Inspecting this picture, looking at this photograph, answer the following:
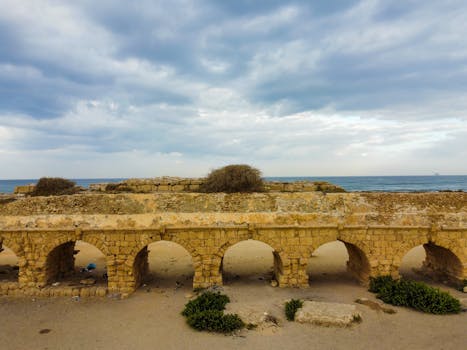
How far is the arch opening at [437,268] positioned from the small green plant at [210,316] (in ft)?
25.6

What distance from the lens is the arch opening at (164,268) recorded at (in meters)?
12.0

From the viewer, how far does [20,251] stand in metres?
10.8

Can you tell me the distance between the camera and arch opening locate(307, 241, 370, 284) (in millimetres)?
11562

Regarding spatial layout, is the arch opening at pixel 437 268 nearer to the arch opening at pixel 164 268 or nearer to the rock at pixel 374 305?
the rock at pixel 374 305

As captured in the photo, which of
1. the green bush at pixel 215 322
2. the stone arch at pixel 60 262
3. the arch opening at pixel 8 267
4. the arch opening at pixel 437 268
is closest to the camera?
the green bush at pixel 215 322

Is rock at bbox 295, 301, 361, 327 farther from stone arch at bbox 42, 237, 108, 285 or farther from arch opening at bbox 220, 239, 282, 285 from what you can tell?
stone arch at bbox 42, 237, 108, 285

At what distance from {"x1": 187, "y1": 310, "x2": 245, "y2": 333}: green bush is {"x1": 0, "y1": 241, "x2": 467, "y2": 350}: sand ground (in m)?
0.22

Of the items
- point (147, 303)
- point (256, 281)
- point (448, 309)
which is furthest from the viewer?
point (256, 281)

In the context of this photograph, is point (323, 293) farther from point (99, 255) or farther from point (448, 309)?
point (99, 255)

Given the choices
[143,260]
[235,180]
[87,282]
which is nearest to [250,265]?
[235,180]

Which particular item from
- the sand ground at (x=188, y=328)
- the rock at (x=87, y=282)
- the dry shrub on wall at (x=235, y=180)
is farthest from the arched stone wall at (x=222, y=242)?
the dry shrub on wall at (x=235, y=180)

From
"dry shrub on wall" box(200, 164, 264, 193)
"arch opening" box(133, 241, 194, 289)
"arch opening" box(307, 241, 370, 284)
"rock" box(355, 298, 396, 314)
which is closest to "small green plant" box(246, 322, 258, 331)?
"rock" box(355, 298, 396, 314)

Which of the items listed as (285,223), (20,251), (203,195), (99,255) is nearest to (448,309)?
(285,223)

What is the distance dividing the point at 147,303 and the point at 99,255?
8914 mm
